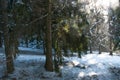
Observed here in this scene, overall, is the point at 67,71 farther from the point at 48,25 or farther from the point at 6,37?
the point at 6,37

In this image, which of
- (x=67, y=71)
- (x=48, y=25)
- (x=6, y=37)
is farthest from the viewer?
(x=67, y=71)

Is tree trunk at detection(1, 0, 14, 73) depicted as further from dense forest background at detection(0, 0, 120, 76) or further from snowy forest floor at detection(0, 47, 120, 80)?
snowy forest floor at detection(0, 47, 120, 80)

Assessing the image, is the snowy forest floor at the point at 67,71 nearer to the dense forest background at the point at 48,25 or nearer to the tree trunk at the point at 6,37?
the tree trunk at the point at 6,37

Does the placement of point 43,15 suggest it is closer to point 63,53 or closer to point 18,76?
point 63,53

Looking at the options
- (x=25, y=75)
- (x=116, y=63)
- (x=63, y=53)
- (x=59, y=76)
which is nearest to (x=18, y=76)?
(x=25, y=75)

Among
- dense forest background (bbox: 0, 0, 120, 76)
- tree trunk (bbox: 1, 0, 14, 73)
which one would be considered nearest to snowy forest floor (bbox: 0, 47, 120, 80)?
tree trunk (bbox: 1, 0, 14, 73)

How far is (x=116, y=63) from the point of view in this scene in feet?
66.6

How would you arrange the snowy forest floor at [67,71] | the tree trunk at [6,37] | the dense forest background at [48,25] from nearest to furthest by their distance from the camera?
the tree trunk at [6,37], the snowy forest floor at [67,71], the dense forest background at [48,25]

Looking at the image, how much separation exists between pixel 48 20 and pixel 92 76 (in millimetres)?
4074

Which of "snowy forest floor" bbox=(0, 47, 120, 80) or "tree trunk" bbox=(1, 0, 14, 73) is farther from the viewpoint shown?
"snowy forest floor" bbox=(0, 47, 120, 80)

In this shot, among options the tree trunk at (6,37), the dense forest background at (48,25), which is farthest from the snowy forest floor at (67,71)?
the dense forest background at (48,25)

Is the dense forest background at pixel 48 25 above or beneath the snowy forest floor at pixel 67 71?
above

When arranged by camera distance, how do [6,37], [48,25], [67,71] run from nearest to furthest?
[6,37], [48,25], [67,71]

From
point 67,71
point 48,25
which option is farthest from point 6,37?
point 67,71
